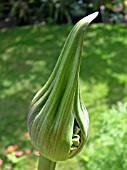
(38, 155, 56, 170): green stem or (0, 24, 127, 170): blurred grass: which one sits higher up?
(38, 155, 56, 170): green stem

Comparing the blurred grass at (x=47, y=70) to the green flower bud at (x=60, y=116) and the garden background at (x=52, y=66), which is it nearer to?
the garden background at (x=52, y=66)

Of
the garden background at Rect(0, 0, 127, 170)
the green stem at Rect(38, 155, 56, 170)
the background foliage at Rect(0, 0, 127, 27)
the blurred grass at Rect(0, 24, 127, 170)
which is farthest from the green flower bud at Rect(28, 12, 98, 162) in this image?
the background foliage at Rect(0, 0, 127, 27)

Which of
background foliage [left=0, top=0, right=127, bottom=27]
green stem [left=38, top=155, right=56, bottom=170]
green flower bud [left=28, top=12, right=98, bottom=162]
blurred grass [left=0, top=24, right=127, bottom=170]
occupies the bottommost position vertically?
blurred grass [left=0, top=24, right=127, bottom=170]

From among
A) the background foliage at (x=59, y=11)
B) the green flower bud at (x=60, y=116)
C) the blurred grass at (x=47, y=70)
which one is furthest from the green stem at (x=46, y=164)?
the background foliage at (x=59, y=11)

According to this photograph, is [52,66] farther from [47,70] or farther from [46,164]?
[46,164]

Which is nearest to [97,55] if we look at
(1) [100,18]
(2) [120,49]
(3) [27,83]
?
(2) [120,49]

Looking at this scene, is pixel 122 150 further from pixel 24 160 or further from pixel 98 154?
pixel 24 160

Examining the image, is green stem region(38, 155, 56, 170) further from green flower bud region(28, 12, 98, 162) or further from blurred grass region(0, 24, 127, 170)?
blurred grass region(0, 24, 127, 170)
